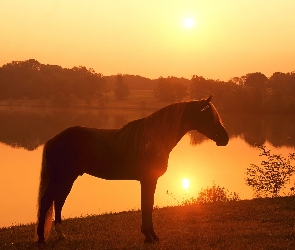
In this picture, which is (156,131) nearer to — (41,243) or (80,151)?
(80,151)

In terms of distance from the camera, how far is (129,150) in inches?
282

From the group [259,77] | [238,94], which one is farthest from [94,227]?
[259,77]

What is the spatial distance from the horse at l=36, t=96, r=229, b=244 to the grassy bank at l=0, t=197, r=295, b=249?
538mm

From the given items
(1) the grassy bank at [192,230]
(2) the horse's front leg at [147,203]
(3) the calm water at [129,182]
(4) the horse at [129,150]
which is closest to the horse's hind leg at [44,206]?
(4) the horse at [129,150]

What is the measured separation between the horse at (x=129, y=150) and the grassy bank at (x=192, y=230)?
0.54 m

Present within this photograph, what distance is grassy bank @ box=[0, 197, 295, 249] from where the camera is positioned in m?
7.46

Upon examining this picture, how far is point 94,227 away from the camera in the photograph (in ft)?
30.2

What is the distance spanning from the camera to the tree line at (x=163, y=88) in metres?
87.2

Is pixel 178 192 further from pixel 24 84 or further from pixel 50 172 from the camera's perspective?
pixel 24 84

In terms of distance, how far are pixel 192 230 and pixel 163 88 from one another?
108 m

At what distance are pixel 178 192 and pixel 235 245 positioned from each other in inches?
718

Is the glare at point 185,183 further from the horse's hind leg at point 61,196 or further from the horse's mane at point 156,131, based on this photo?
the horse's mane at point 156,131

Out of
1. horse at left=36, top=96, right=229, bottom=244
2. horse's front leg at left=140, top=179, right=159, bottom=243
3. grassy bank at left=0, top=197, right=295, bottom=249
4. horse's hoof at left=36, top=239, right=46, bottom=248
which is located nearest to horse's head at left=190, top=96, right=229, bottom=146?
horse at left=36, top=96, right=229, bottom=244

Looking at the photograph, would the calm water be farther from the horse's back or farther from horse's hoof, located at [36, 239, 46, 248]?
the horse's back
